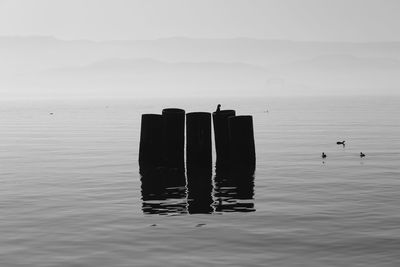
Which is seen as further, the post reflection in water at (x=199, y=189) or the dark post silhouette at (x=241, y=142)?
the dark post silhouette at (x=241, y=142)

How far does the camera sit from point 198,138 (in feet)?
82.1

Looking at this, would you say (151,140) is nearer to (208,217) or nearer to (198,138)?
(198,138)

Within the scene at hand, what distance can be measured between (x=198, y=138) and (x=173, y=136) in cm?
117

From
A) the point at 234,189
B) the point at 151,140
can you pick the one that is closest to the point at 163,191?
the point at 234,189

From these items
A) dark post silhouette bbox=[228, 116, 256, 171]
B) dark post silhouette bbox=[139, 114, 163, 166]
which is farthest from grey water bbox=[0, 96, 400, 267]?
dark post silhouette bbox=[139, 114, 163, 166]

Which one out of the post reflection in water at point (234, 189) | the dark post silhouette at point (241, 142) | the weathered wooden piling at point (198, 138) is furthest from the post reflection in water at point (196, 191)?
the dark post silhouette at point (241, 142)

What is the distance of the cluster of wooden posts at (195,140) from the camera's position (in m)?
25.0

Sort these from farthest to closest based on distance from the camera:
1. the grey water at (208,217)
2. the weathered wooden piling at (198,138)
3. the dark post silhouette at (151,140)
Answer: the dark post silhouette at (151,140) < the weathered wooden piling at (198,138) < the grey water at (208,217)

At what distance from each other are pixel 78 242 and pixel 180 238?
235cm

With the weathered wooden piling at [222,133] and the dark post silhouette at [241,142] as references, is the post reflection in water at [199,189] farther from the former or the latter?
the dark post silhouette at [241,142]

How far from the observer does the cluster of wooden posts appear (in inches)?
985

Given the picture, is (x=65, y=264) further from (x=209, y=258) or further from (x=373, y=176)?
(x=373, y=176)

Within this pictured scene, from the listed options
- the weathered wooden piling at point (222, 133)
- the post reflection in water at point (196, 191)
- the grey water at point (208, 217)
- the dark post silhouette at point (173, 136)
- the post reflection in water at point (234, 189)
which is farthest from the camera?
the weathered wooden piling at point (222, 133)

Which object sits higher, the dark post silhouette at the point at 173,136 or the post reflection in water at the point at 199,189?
the dark post silhouette at the point at 173,136
